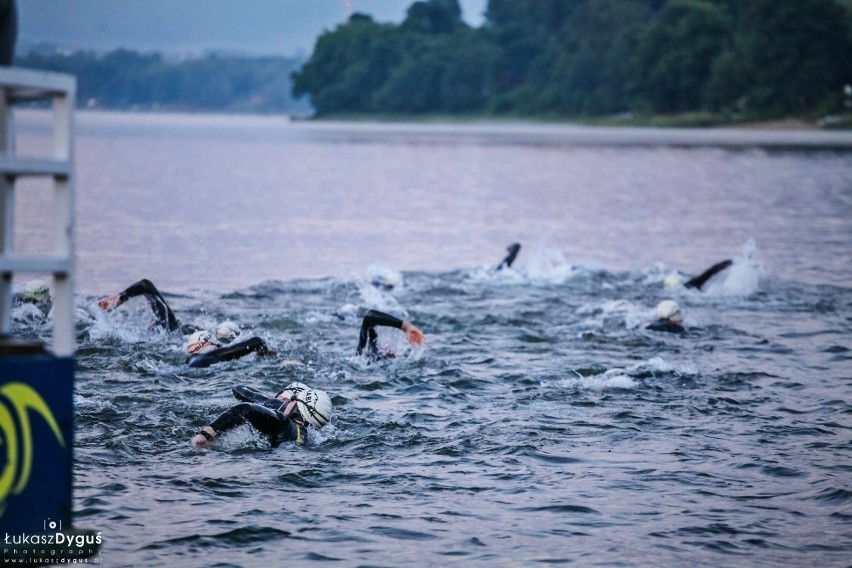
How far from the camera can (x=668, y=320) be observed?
19.7 m

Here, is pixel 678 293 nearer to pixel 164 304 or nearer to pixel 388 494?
pixel 164 304

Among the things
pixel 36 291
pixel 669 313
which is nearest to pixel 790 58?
pixel 669 313

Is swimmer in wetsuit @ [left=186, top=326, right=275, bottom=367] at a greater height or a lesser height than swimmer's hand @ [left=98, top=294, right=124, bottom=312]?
lesser

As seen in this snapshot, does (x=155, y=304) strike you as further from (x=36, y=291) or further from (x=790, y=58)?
(x=790, y=58)

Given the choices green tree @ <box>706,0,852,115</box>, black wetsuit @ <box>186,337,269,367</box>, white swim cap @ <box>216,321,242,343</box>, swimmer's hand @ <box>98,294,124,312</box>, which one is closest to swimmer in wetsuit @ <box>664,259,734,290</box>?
white swim cap @ <box>216,321,242,343</box>

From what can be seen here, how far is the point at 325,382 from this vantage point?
15.5m

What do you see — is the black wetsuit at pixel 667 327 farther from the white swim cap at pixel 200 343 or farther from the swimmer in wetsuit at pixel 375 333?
the white swim cap at pixel 200 343

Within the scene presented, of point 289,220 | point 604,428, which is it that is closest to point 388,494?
point 604,428

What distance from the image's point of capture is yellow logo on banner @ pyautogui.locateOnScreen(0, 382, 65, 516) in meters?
6.27

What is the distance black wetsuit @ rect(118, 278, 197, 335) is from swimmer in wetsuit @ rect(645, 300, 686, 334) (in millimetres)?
7099

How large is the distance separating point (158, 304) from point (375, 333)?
10.4 feet

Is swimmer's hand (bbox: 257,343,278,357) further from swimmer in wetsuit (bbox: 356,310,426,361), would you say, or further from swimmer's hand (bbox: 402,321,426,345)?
swimmer's hand (bbox: 402,321,426,345)

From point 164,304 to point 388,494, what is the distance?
7485 mm

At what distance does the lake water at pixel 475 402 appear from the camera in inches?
390
